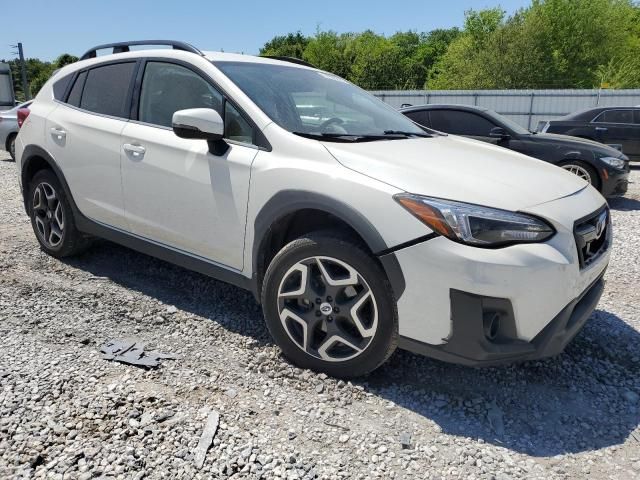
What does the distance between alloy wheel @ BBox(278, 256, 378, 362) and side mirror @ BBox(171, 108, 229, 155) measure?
88 centimetres

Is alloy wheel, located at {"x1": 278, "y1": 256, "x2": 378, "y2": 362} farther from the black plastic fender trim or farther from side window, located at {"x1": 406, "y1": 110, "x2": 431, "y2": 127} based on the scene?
side window, located at {"x1": 406, "y1": 110, "x2": 431, "y2": 127}

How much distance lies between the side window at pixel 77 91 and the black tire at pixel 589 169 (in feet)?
21.2

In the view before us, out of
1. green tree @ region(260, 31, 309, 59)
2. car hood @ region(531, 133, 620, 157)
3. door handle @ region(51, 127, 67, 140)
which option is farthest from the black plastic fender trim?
green tree @ region(260, 31, 309, 59)

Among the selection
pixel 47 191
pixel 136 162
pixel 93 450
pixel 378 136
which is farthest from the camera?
pixel 47 191

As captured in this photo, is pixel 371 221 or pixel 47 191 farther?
pixel 47 191

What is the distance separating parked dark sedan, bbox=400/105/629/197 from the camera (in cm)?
756

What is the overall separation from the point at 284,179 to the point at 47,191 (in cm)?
264

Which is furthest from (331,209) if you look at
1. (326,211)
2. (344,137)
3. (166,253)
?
(166,253)

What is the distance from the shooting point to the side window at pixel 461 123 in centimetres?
825

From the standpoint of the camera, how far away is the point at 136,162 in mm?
3436

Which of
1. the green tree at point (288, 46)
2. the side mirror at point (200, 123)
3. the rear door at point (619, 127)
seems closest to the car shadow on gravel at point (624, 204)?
the rear door at point (619, 127)

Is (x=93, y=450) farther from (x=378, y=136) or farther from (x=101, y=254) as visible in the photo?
(x=101, y=254)

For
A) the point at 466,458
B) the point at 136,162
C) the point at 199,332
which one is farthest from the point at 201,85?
the point at 466,458

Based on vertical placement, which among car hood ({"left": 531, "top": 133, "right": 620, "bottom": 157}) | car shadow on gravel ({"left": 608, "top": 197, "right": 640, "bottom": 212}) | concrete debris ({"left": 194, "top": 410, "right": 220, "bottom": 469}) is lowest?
car shadow on gravel ({"left": 608, "top": 197, "right": 640, "bottom": 212})
